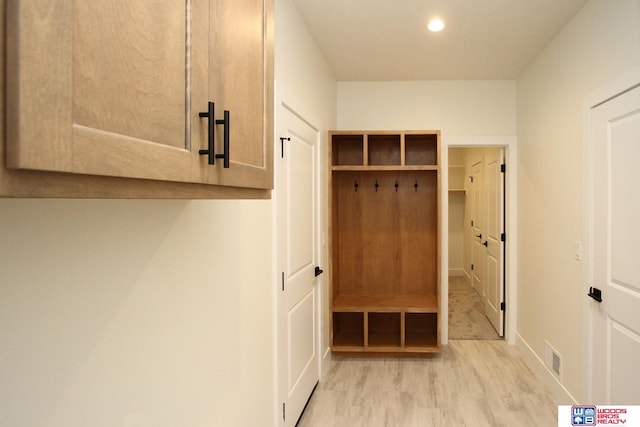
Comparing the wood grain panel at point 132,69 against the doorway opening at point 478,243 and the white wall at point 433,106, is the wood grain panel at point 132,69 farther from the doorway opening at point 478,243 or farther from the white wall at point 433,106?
the doorway opening at point 478,243

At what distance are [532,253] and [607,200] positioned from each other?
137 cm

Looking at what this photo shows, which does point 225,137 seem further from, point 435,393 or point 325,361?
point 325,361

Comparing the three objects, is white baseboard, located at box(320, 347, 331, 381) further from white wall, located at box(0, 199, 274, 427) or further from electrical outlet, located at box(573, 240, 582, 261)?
electrical outlet, located at box(573, 240, 582, 261)

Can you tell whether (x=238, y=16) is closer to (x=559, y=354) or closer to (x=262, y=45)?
(x=262, y=45)

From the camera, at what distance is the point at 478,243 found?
216 inches

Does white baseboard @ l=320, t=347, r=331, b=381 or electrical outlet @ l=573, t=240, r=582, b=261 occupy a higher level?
electrical outlet @ l=573, t=240, r=582, b=261

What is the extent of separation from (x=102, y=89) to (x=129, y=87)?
5cm

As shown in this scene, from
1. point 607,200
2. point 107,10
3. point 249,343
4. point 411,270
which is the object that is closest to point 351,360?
point 411,270

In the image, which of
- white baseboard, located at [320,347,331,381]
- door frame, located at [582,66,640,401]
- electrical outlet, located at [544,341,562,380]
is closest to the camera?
door frame, located at [582,66,640,401]

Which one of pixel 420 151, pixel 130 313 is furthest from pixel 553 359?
pixel 130 313

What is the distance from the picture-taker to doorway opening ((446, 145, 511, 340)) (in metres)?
4.11

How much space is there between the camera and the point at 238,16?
89 centimetres

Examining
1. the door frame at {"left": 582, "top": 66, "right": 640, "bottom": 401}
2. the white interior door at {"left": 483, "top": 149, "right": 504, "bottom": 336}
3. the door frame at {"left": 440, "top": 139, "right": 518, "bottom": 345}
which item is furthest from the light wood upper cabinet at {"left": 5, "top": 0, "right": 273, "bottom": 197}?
the white interior door at {"left": 483, "top": 149, "right": 504, "bottom": 336}

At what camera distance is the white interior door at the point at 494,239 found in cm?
409
